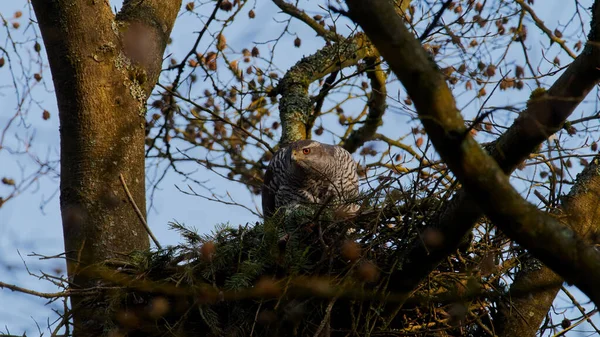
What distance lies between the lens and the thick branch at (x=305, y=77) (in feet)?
18.8

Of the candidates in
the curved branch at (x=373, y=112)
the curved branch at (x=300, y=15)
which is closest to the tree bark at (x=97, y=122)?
the curved branch at (x=300, y=15)

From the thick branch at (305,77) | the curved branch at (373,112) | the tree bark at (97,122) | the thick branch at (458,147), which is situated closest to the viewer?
the thick branch at (458,147)

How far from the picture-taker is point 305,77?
590cm

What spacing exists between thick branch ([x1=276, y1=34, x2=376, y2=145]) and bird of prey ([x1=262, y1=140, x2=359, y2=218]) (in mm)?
213

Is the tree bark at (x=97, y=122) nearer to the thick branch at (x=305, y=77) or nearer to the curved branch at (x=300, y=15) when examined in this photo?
the thick branch at (x=305, y=77)

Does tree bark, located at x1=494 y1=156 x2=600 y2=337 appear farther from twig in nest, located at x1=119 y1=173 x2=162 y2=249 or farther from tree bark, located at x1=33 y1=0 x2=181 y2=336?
tree bark, located at x1=33 y1=0 x2=181 y2=336

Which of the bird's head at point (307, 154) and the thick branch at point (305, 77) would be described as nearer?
the bird's head at point (307, 154)

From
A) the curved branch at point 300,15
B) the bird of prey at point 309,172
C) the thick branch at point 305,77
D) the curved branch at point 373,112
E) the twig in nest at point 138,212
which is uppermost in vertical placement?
the curved branch at point 300,15

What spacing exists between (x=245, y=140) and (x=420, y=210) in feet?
13.7

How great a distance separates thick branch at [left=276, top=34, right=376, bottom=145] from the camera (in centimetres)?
574

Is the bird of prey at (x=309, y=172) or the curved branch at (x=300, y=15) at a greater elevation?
the curved branch at (x=300, y=15)

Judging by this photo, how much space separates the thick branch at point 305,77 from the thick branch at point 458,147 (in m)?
3.23

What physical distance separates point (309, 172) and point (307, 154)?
16 cm

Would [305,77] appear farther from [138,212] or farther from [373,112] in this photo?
[138,212]
